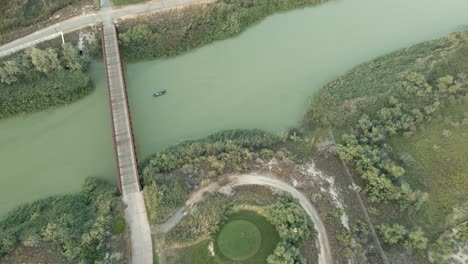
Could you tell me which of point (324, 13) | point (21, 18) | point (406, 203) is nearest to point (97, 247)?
point (406, 203)

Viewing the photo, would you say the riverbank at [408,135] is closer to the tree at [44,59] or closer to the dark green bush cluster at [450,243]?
the dark green bush cluster at [450,243]

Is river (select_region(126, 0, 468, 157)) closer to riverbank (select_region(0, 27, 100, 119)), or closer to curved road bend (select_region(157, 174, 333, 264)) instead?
riverbank (select_region(0, 27, 100, 119))

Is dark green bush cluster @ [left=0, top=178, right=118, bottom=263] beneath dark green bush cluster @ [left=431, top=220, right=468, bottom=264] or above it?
above

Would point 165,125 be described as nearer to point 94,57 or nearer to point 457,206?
point 94,57

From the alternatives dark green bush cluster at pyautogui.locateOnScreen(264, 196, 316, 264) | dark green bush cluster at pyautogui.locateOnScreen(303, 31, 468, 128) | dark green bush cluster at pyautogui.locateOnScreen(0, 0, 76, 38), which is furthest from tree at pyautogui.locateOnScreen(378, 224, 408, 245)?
dark green bush cluster at pyautogui.locateOnScreen(0, 0, 76, 38)

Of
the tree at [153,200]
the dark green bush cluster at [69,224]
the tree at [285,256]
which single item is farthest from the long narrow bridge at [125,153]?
the tree at [285,256]
